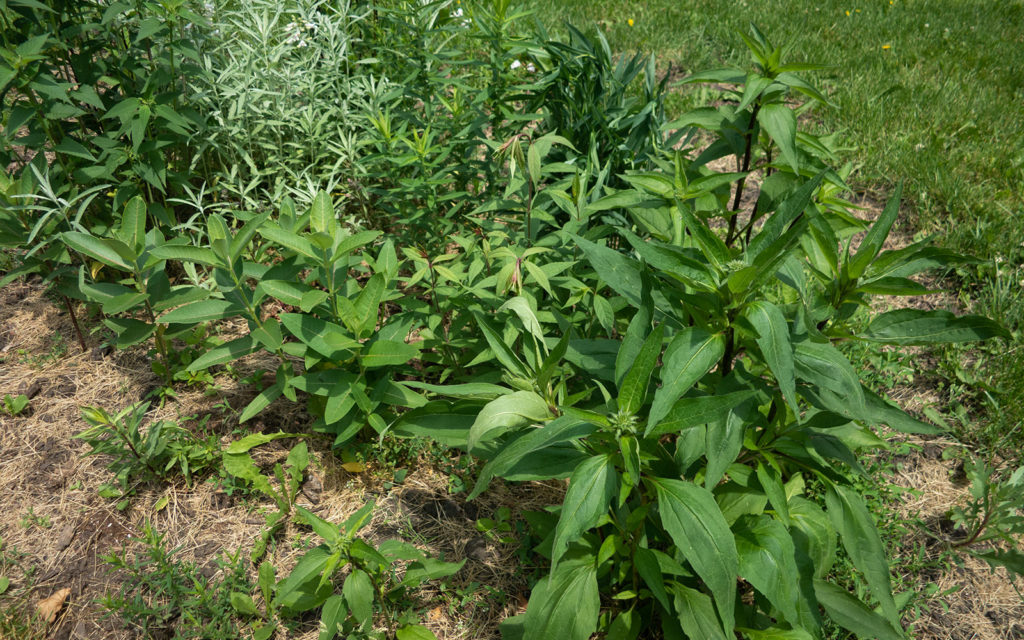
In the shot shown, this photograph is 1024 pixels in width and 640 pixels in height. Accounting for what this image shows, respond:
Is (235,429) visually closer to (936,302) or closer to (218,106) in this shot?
(218,106)

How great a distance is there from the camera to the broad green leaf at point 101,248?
263 cm

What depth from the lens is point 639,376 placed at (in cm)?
170

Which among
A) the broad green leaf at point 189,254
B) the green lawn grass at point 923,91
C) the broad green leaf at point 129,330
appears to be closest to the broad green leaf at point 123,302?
the broad green leaf at point 129,330

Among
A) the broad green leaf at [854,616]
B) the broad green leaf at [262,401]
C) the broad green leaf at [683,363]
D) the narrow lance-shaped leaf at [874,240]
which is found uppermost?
the narrow lance-shaped leaf at [874,240]

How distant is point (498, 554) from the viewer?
255 cm

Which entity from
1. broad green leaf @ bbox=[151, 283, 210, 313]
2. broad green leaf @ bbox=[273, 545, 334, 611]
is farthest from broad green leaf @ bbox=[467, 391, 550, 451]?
broad green leaf @ bbox=[151, 283, 210, 313]

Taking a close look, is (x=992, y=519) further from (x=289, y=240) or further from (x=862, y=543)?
(x=289, y=240)

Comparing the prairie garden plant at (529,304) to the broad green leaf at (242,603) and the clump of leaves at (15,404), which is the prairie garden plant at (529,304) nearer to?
the broad green leaf at (242,603)

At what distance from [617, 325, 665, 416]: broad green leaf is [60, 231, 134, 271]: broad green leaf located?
6.91 feet

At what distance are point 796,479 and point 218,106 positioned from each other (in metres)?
3.25

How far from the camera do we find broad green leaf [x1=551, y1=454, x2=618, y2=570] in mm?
1509

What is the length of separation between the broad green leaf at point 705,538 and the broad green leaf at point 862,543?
54 centimetres

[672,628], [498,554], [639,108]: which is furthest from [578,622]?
[639,108]

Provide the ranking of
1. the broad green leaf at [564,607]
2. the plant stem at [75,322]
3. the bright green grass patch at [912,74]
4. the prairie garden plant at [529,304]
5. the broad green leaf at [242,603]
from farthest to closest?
the bright green grass patch at [912,74] < the plant stem at [75,322] < the broad green leaf at [242,603] < the broad green leaf at [564,607] < the prairie garden plant at [529,304]
